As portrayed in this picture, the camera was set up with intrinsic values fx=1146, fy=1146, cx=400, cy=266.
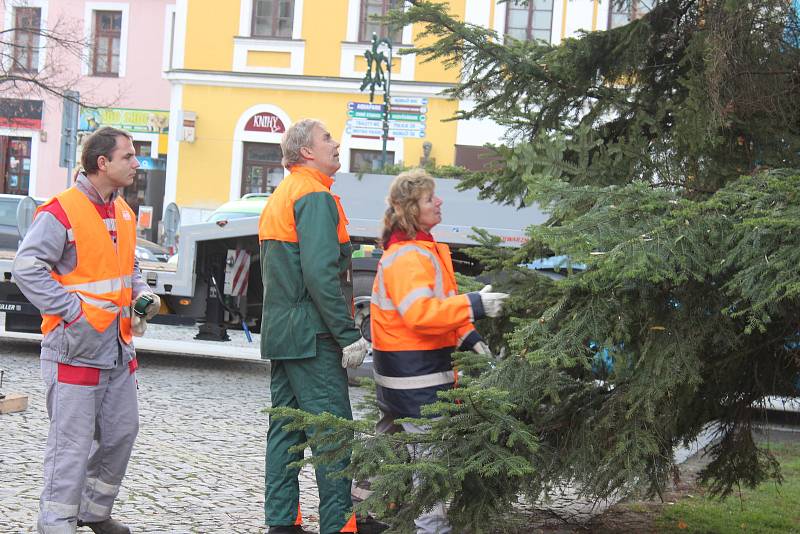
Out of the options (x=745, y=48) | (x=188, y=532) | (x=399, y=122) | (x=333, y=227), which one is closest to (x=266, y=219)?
(x=333, y=227)

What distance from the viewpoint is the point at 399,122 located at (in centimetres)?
2109

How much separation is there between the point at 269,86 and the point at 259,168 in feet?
7.20

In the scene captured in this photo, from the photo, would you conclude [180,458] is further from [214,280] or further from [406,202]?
[214,280]

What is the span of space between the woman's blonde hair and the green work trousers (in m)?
0.57

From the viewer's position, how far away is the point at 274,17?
98.0ft

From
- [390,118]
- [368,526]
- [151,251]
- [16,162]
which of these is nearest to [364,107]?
[390,118]

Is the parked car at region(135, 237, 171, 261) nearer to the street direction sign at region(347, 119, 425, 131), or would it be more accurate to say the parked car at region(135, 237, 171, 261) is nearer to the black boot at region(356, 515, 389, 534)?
the street direction sign at region(347, 119, 425, 131)

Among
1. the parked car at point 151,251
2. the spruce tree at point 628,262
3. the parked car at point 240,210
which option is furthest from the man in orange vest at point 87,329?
the parked car at point 151,251

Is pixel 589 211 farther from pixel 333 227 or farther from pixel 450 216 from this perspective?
pixel 450 216

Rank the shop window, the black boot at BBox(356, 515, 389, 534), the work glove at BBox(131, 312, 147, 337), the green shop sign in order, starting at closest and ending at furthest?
1. the work glove at BBox(131, 312, 147, 337)
2. the black boot at BBox(356, 515, 389, 534)
3. the green shop sign
4. the shop window

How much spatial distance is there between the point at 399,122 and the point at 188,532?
16382mm

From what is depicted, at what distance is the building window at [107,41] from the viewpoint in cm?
3603

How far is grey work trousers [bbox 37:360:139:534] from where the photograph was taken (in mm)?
4586

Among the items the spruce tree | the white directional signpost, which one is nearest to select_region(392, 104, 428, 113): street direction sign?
the white directional signpost
